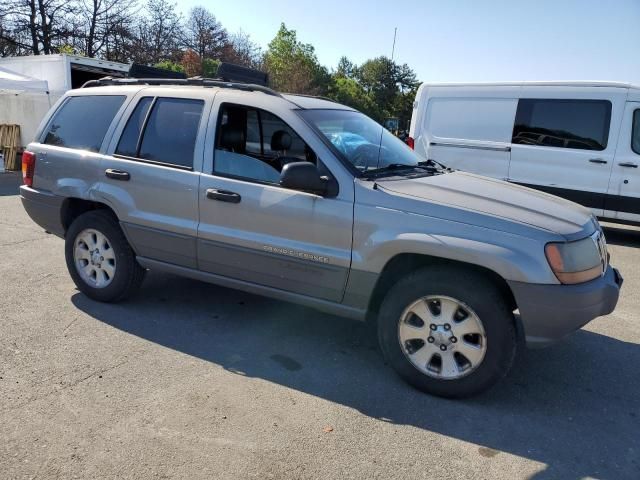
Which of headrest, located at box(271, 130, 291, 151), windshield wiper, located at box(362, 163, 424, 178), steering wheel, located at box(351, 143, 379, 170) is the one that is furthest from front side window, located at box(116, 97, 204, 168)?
windshield wiper, located at box(362, 163, 424, 178)

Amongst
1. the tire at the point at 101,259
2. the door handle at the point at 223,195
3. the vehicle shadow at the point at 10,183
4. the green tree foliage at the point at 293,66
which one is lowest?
the vehicle shadow at the point at 10,183

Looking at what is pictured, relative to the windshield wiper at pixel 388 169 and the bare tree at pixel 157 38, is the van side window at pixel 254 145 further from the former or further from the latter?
the bare tree at pixel 157 38

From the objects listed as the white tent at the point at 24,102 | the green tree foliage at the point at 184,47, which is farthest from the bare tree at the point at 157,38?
the white tent at the point at 24,102

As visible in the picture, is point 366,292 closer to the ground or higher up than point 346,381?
higher up

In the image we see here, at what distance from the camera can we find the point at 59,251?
626 centimetres

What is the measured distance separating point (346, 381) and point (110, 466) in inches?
59.3

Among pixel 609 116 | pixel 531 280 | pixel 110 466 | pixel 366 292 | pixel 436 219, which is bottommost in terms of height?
pixel 110 466

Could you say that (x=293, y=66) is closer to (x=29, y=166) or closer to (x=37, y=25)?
(x=37, y=25)

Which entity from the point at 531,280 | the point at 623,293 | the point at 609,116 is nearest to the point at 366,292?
the point at 531,280

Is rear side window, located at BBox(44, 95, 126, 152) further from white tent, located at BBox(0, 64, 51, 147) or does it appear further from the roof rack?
white tent, located at BBox(0, 64, 51, 147)

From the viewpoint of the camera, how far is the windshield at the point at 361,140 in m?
3.71

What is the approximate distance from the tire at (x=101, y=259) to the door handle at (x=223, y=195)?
1062 millimetres

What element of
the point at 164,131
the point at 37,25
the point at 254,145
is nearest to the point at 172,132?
the point at 164,131

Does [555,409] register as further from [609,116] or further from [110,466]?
[609,116]
